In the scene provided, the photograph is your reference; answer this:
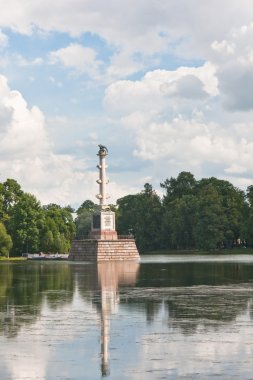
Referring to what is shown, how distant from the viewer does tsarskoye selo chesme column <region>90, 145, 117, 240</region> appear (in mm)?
106000

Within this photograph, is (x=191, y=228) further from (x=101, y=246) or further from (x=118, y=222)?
(x=101, y=246)

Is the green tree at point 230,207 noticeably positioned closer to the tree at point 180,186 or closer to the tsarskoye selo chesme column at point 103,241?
the tree at point 180,186

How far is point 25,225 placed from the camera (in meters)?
130

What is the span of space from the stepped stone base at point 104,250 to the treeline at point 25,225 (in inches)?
811

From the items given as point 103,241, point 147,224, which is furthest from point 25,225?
point 147,224

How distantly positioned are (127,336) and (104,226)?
84.9 metres

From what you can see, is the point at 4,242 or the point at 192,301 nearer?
the point at 192,301

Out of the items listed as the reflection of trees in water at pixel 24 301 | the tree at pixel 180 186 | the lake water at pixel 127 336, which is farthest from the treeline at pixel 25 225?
the lake water at pixel 127 336

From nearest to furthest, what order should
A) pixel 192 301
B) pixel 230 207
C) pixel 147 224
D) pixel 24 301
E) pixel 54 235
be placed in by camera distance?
pixel 192 301 → pixel 24 301 → pixel 54 235 → pixel 230 207 → pixel 147 224

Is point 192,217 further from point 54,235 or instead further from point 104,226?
point 104,226

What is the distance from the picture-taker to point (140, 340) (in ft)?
67.5

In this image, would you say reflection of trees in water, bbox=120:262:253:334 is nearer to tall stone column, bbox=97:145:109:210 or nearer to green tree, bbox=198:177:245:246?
tall stone column, bbox=97:145:109:210

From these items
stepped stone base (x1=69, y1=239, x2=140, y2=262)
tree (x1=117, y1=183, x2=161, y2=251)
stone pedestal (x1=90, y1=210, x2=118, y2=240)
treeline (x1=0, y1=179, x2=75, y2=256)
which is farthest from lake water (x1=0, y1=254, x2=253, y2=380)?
tree (x1=117, y1=183, x2=161, y2=251)

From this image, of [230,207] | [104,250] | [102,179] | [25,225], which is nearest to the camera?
[104,250]
